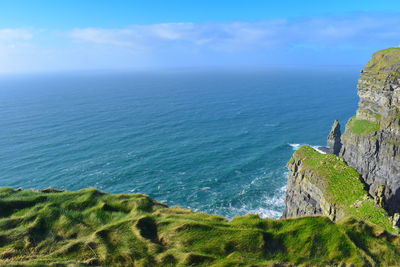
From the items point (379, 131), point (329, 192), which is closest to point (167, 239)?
point (329, 192)

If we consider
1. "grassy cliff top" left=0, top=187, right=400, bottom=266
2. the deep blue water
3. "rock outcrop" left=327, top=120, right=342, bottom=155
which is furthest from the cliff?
"grassy cliff top" left=0, top=187, right=400, bottom=266

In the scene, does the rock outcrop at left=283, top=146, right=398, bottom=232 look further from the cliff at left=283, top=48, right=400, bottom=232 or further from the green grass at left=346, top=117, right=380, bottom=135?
the green grass at left=346, top=117, right=380, bottom=135

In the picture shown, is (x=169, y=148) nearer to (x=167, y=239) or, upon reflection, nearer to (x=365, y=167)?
(x=365, y=167)

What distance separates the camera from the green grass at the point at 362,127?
209 feet

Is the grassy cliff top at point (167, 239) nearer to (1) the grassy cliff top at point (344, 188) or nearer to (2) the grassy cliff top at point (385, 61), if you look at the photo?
(1) the grassy cliff top at point (344, 188)

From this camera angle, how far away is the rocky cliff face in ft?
181

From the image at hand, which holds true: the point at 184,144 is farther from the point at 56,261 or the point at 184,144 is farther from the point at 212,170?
the point at 56,261

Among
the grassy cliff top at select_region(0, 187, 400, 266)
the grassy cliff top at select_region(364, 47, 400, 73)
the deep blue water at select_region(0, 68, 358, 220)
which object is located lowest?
the deep blue water at select_region(0, 68, 358, 220)

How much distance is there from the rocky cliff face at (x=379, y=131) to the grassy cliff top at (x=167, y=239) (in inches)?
1583

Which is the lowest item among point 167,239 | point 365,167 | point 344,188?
point 365,167

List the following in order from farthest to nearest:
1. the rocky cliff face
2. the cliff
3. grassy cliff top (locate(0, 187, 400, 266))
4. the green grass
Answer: the green grass
the rocky cliff face
the cliff
grassy cliff top (locate(0, 187, 400, 266))

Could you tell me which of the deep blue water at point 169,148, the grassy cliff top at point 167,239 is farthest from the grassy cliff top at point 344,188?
the grassy cliff top at point 167,239

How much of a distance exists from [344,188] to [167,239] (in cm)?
3787

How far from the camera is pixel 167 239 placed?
18.6 metres
